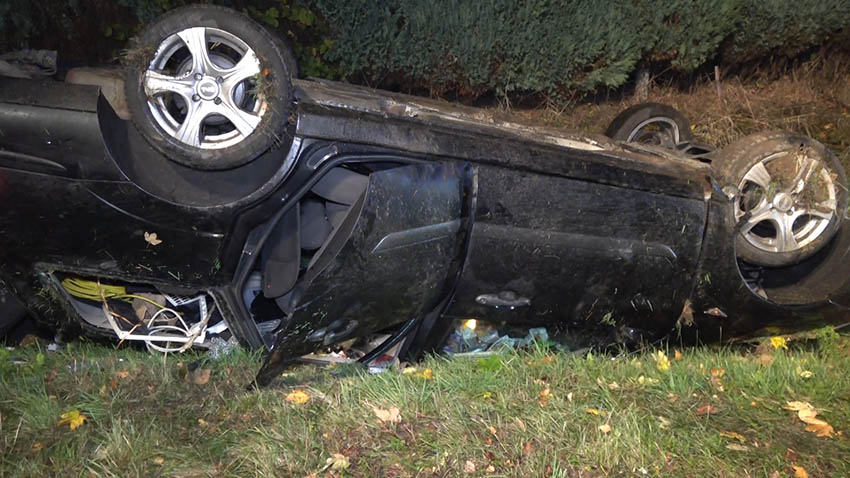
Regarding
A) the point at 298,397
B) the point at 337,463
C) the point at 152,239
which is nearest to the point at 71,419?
the point at 152,239

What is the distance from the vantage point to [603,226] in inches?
140

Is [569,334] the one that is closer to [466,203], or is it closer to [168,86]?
[466,203]

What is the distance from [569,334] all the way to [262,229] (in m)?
1.70

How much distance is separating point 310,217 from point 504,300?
3.48 feet

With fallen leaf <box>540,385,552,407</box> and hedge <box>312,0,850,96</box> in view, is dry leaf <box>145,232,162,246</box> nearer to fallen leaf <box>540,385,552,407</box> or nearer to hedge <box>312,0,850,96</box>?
fallen leaf <box>540,385,552,407</box>

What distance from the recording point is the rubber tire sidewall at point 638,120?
5.77m

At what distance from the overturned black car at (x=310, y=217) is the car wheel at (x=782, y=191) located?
2.0 inches

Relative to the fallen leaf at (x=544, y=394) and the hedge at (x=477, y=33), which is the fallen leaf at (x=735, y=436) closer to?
the fallen leaf at (x=544, y=394)

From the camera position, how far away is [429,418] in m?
3.01

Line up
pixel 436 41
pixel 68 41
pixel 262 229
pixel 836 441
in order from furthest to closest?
pixel 436 41 → pixel 68 41 → pixel 262 229 → pixel 836 441

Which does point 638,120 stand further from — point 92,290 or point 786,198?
point 92,290

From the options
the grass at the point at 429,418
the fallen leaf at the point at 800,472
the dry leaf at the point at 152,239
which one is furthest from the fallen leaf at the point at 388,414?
the fallen leaf at the point at 800,472

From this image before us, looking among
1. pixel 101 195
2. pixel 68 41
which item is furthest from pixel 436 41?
pixel 101 195

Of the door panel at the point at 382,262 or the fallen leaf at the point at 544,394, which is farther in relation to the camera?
the fallen leaf at the point at 544,394
